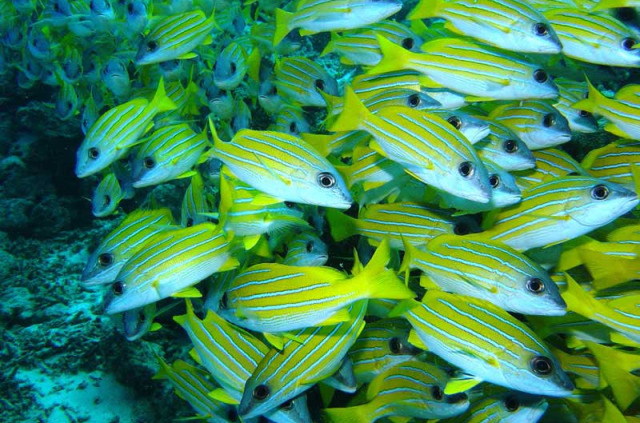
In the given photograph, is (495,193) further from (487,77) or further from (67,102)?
(67,102)

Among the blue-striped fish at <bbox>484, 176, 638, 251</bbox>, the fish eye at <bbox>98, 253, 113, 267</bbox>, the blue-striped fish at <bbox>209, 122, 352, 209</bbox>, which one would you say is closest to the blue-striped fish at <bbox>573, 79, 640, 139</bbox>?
the blue-striped fish at <bbox>484, 176, 638, 251</bbox>

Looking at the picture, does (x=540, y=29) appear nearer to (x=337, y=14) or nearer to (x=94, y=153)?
(x=337, y=14)

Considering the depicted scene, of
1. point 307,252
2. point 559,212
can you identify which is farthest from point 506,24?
point 307,252

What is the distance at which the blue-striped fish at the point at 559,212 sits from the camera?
2584 millimetres

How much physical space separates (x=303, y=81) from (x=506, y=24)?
2.32 m

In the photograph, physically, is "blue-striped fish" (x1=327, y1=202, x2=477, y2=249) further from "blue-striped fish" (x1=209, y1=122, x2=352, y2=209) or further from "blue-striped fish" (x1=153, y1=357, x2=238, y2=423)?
"blue-striped fish" (x1=153, y1=357, x2=238, y2=423)

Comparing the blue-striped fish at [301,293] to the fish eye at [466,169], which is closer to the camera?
the blue-striped fish at [301,293]

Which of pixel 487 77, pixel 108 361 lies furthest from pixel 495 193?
pixel 108 361

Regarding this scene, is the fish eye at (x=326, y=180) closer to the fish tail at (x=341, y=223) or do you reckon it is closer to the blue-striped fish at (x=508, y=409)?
the fish tail at (x=341, y=223)

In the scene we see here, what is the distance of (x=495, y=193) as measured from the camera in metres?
2.70

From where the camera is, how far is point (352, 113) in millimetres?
2834

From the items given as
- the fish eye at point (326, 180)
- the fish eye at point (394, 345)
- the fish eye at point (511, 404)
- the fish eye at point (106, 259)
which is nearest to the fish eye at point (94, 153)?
the fish eye at point (106, 259)

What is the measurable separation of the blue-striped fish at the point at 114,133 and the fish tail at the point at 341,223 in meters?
1.94

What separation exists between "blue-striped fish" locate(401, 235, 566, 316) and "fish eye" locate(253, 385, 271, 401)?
1132 millimetres
